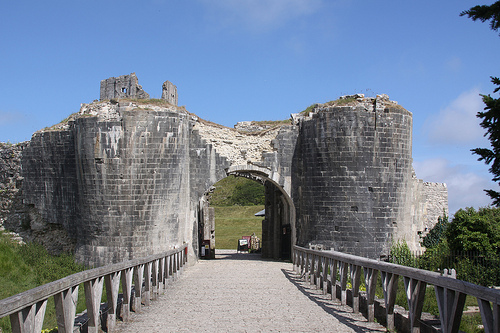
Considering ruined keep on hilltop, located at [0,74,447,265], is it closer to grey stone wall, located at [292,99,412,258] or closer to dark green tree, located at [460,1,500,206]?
grey stone wall, located at [292,99,412,258]

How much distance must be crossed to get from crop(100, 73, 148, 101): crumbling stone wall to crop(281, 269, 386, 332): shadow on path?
1254cm

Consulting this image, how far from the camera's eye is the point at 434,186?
22391mm

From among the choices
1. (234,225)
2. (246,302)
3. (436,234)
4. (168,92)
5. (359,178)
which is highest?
(168,92)

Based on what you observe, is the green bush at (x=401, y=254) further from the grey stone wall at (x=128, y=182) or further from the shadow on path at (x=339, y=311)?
the grey stone wall at (x=128, y=182)

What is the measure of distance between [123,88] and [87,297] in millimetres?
17303

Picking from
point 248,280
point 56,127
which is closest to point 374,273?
point 248,280

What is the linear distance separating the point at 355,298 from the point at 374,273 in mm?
871

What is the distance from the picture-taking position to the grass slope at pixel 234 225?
37.4 m

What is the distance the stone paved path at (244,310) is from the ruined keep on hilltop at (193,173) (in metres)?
5.06

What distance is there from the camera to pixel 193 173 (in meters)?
19.4

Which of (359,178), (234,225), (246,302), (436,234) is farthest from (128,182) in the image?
(234,225)

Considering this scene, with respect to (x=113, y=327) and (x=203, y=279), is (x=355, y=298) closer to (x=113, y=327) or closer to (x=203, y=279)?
(x=113, y=327)

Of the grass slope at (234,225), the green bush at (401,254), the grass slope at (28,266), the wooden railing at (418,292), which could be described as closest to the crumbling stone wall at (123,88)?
the grass slope at (28,266)

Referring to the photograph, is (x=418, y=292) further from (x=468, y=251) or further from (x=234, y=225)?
(x=234, y=225)
